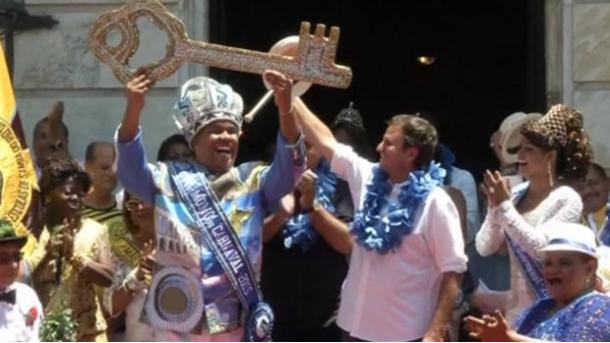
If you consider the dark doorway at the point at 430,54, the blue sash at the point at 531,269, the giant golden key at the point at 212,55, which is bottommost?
the blue sash at the point at 531,269

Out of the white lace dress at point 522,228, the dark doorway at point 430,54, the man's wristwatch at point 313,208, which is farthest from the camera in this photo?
the dark doorway at point 430,54

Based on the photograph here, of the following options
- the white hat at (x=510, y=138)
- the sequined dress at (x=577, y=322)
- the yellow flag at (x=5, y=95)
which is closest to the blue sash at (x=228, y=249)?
the sequined dress at (x=577, y=322)

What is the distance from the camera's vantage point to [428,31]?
1655cm

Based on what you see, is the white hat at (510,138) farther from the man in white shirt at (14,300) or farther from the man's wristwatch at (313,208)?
the man in white shirt at (14,300)

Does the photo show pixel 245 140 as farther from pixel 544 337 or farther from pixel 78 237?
pixel 544 337

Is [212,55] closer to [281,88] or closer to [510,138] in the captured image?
[281,88]

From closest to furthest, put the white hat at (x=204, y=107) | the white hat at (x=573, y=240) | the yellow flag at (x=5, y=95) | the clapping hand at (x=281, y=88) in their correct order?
the white hat at (x=573, y=240), the clapping hand at (x=281, y=88), the white hat at (x=204, y=107), the yellow flag at (x=5, y=95)

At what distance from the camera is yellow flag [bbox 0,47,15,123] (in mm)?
10203

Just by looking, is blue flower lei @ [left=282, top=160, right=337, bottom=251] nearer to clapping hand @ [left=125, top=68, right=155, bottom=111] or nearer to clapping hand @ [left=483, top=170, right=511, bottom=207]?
clapping hand @ [left=483, top=170, right=511, bottom=207]

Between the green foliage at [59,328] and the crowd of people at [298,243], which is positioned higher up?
the crowd of people at [298,243]

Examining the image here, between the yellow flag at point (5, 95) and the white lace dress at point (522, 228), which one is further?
the yellow flag at point (5, 95)

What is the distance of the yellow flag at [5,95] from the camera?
10203mm

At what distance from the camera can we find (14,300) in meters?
8.55

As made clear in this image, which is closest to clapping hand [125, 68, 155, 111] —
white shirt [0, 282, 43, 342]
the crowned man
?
the crowned man
